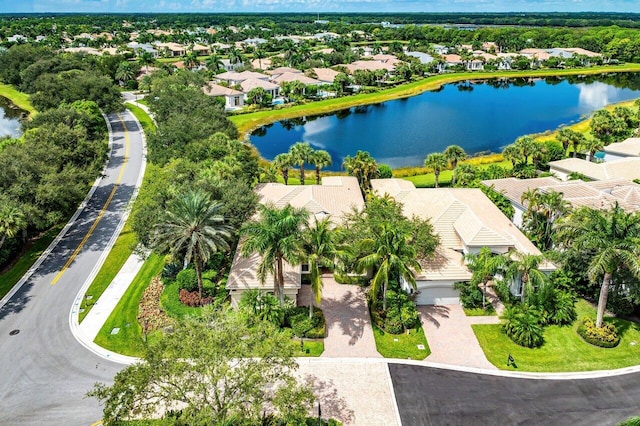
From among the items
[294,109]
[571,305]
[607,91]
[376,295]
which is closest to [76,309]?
[376,295]

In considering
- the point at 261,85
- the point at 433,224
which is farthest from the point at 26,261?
the point at 261,85

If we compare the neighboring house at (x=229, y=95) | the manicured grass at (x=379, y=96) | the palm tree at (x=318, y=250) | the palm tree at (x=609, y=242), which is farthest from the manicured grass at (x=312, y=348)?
the neighboring house at (x=229, y=95)

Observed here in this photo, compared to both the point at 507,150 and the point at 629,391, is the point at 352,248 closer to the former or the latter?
the point at 629,391

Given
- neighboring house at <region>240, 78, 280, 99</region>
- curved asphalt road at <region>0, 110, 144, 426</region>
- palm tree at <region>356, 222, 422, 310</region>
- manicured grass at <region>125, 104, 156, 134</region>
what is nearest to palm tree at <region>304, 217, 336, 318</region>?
palm tree at <region>356, 222, 422, 310</region>

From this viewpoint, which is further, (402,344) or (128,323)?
(128,323)

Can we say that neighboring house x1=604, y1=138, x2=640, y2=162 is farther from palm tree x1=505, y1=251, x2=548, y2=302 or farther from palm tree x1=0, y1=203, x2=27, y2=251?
palm tree x1=0, y1=203, x2=27, y2=251

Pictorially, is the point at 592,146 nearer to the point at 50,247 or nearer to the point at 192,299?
the point at 192,299
